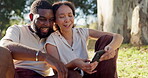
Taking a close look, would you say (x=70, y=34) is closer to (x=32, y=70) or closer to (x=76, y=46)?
(x=76, y=46)

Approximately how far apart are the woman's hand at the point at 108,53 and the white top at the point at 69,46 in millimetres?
242

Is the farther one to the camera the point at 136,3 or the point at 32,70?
the point at 136,3

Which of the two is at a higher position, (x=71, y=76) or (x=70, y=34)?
(x=70, y=34)

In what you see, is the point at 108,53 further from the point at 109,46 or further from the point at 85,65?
the point at 85,65

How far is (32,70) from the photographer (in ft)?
8.89

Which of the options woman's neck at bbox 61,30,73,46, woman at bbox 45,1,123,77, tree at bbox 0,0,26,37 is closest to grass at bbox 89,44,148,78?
woman at bbox 45,1,123,77

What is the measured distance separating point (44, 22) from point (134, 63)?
10.8 feet

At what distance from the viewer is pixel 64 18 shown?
8.98 ft

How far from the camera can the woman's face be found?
107 inches

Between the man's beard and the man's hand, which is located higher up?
the man's beard

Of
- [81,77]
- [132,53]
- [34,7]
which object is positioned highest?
[34,7]

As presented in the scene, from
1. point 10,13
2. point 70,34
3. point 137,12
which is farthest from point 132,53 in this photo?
point 10,13

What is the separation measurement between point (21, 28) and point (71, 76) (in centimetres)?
68

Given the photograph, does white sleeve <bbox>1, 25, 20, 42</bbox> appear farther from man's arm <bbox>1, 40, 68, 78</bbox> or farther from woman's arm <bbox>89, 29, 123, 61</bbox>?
woman's arm <bbox>89, 29, 123, 61</bbox>
